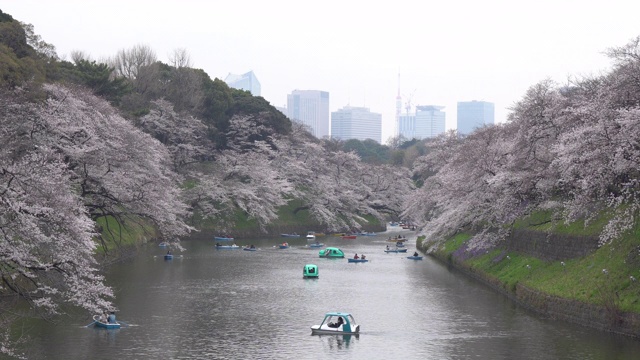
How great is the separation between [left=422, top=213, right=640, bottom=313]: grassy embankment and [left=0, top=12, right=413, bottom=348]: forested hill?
22737 mm

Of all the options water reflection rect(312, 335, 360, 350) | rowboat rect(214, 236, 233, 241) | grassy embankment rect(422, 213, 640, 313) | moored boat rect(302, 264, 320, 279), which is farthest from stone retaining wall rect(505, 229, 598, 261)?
rowboat rect(214, 236, 233, 241)

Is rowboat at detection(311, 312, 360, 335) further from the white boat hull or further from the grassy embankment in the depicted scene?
the grassy embankment

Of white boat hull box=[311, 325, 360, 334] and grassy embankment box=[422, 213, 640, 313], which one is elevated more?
grassy embankment box=[422, 213, 640, 313]

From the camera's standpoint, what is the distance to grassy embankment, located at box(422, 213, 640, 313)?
33750mm

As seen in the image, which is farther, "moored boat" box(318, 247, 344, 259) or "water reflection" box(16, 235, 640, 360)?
"moored boat" box(318, 247, 344, 259)

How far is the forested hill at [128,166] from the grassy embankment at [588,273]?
22.7 m

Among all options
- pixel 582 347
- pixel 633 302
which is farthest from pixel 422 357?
pixel 633 302

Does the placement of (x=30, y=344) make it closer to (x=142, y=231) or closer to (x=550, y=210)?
(x=550, y=210)

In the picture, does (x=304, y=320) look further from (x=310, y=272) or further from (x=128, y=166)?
(x=128, y=166)

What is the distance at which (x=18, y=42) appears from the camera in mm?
61625

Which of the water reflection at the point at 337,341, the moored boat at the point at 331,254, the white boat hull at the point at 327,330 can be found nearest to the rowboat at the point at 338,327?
the white boat hull at the point at 327,330

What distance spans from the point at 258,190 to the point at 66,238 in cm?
7352

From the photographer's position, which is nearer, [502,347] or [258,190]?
[502,347]

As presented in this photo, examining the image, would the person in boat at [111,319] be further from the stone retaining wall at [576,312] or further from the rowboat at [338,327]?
the stone retaining wall at [576,312]
